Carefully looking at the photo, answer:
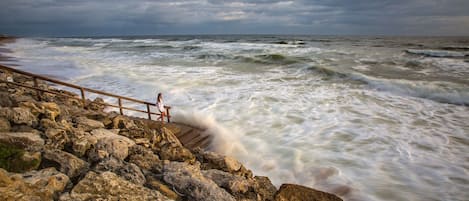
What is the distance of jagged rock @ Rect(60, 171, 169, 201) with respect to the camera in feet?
10.8

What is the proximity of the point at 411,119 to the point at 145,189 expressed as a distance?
33.5 feet

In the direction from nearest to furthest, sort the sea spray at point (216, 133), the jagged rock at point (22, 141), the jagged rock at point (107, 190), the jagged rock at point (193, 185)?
the jagged rock at point (107, 190) < the jagged rock at point (193, 185) < the jagged rock at point (22, 141) < the sea spray at point (216, 133)

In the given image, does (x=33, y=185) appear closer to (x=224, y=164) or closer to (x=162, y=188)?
(x=162, y=188)

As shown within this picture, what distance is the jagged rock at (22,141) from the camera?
164 inches

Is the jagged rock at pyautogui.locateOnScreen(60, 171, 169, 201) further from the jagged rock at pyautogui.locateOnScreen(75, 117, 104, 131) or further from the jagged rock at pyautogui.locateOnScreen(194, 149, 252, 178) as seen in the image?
the jagged rock at pyautogui.locateOnScreen(75, 117, 104, 131)

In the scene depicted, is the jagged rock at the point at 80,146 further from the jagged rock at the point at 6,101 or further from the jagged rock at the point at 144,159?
the jagged rock at the point at 6,101

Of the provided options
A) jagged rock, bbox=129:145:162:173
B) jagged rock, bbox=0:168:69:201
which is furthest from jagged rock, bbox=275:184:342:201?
jagged rock, bbox=0:168:69:201

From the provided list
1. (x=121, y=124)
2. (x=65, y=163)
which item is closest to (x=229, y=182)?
(x=65, y=163)

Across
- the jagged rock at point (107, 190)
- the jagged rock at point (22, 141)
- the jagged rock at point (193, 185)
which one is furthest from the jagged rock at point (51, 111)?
the jagged rock at point (193, 185)

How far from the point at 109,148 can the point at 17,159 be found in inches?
51.8

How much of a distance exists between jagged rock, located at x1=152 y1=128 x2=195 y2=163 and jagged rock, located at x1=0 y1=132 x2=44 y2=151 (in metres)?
2.05

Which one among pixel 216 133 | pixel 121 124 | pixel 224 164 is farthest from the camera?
pixel 216 133

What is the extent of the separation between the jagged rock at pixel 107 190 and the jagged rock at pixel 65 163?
1.36ft

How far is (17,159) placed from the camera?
373cm
